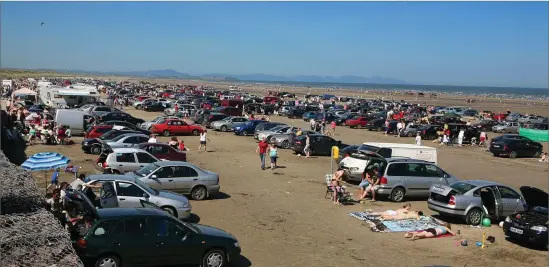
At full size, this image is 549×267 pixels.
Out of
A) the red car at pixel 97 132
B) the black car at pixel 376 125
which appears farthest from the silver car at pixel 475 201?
the black car at pixel 376 125

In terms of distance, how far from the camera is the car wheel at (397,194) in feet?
61.6

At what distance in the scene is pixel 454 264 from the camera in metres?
12.2

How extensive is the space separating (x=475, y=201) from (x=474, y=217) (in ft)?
1.66

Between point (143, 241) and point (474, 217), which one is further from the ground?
point (143, 241)

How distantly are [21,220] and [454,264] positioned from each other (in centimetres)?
953

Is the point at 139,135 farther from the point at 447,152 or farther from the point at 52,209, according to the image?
the point at 447,152

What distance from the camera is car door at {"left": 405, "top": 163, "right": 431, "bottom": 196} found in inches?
746

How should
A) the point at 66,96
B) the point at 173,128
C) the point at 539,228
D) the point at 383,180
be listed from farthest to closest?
the point at 66,96 → the point at 173,128 → the point at 383,180 → the point at 539,228

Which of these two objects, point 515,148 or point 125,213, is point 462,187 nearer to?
point 125,213

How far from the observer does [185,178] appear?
17125 mm

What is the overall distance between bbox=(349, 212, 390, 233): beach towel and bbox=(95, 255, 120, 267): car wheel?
7.99 m

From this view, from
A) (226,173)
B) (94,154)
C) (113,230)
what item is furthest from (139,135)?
(113,230)

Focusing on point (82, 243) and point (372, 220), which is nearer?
point (82, 243)

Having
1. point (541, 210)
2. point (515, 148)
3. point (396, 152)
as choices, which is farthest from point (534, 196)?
point (515, 148)
